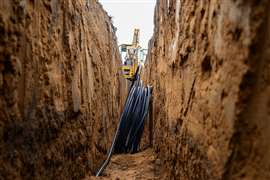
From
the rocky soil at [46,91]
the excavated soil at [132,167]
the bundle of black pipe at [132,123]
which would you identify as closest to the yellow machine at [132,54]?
the bundle of black pipe at [132,123]

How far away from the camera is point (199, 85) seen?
114 centimetres

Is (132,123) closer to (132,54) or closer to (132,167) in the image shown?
(132,167)

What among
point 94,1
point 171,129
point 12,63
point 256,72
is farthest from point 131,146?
point 256,72

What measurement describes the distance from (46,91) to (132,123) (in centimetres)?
184

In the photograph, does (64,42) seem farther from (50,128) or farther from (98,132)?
(98,132)

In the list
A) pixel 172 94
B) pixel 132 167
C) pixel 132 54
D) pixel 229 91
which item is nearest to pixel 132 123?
pixel 132 167

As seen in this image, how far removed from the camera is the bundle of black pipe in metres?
2.90

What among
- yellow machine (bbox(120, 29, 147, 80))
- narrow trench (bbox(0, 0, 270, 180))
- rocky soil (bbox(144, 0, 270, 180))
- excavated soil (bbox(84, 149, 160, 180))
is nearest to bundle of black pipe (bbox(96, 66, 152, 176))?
excavated soil (bbox(84, 149, 160, 180))

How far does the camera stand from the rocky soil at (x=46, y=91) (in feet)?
3.08

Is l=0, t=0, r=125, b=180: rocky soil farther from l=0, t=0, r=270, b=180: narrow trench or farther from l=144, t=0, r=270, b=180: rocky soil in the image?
l=144, t=0, r=270, b=180: rocky soil

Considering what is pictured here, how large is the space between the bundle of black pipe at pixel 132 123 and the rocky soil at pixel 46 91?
79 centimetres

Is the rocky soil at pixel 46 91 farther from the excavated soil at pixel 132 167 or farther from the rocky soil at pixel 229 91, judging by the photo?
the rocky soil at pixel 229 91

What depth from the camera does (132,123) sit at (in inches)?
118

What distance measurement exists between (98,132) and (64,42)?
0.97 m
